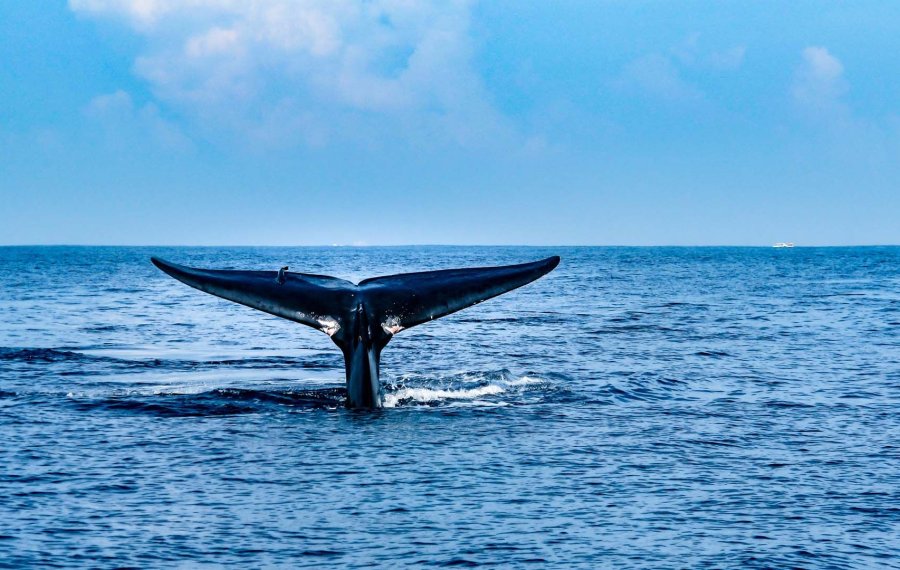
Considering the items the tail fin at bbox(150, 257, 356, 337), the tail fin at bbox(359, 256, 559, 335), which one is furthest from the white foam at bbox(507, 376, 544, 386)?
the tail fin at bbox(150, 257, 356, 337)

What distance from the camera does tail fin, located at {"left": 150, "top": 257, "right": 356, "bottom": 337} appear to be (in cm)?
1230

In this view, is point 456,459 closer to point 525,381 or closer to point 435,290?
point 435,290

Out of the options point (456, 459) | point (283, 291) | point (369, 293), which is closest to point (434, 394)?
point (369, 293)

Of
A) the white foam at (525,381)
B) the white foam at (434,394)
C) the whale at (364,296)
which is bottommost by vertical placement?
the white foam at (525,381)

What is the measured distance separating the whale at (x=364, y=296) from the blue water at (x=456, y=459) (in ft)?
3.63

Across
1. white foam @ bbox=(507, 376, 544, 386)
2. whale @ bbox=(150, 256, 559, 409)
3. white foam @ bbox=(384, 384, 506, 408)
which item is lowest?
white foam @ bbox=(507, 376, 544, 386)

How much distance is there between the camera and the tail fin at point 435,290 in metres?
12.5

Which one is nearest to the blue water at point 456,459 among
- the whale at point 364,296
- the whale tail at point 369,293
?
the whale at point 364,296

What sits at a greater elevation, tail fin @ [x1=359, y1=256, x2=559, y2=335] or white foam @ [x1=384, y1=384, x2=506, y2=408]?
tail fin @ [x1=359, y1=256, x2=559, y2=335]

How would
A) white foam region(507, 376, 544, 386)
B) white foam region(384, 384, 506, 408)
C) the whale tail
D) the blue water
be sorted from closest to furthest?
the blue water
the whale tail
white foam region(384, 384, 506, 408)
white foam region(507, 376, 544, 386)

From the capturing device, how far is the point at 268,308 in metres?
12.6

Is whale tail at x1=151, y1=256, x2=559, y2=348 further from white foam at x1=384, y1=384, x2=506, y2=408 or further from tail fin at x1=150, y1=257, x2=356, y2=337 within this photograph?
white foam at x1=384, y1=384, x2=506, y2=408

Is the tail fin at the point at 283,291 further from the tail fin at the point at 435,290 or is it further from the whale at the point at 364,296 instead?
the tail fin at the point at 435,290

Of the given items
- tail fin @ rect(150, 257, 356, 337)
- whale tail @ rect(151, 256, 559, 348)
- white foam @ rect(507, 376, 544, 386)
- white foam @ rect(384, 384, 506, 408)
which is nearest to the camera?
tail fin @ rect(150, 257, 356, 337)
